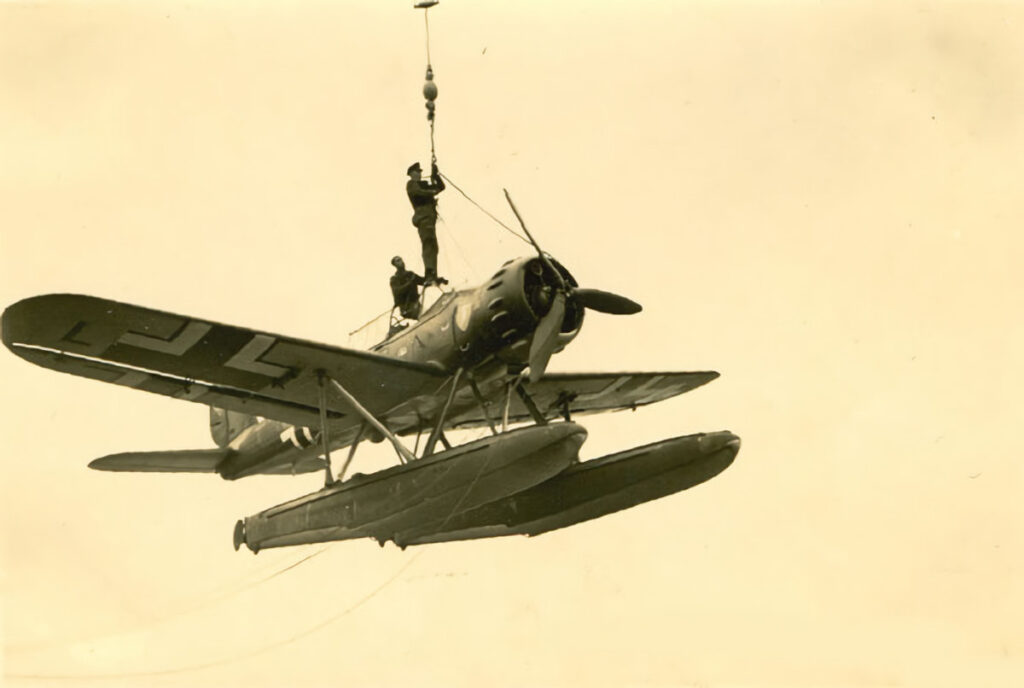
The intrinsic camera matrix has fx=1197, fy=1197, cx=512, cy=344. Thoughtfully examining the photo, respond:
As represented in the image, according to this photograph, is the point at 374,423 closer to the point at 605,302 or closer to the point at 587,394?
the point at 605,302

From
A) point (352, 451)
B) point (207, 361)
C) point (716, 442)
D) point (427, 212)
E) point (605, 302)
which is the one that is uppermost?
point (427, 212)

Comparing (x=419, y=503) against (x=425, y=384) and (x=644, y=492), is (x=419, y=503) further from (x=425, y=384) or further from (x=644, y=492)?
(x=644, y=492)

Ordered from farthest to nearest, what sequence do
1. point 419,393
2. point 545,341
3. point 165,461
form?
point 165,461, point 419,393, point 545,341

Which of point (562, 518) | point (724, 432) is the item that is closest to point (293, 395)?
point (562, 518)

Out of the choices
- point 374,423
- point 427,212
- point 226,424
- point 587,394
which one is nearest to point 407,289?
point 427,212

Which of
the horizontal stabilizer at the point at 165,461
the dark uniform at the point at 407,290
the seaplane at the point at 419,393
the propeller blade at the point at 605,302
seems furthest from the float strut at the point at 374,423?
the horizontal stabilizer at the point at 165,461

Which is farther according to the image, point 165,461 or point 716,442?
point 165,461
